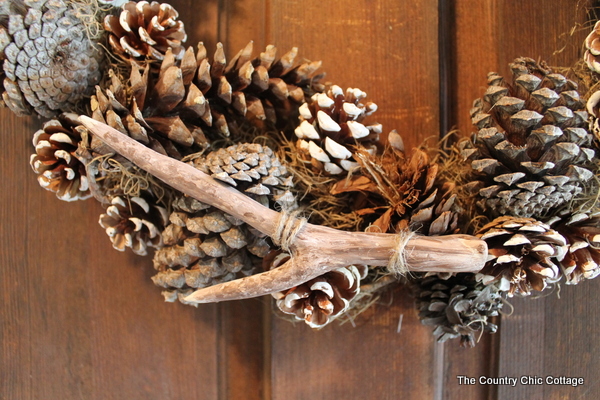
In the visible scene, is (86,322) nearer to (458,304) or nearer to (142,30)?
(142,30)

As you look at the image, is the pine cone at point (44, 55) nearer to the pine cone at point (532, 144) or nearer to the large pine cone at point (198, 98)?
the large pine cone at point (198, 98)

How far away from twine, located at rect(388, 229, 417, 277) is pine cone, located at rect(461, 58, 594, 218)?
0.38 ft

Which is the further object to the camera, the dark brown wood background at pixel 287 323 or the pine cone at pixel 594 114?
the dark brown wood background at pixel 287 323

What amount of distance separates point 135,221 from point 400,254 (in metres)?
0.35

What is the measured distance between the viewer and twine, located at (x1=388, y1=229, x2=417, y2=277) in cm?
45

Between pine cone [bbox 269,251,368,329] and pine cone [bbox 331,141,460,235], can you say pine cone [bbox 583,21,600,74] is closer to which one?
pine cone [bbox 331,141,460,235]

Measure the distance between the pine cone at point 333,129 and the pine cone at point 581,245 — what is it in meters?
0.26

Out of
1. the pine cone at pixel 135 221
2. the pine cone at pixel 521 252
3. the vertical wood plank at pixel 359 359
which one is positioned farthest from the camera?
the vertical wood plank at pixel 359 359

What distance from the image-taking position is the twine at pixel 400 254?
0.45 meters

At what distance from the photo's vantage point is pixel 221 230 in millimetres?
Answer: 497

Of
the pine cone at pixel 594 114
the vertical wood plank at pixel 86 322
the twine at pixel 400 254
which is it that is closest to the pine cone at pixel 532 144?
the pine cone at pixel 594 114

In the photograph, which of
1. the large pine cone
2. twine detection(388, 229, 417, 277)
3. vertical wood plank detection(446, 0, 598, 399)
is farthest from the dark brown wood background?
twine detection(388, 229, 417, 277)

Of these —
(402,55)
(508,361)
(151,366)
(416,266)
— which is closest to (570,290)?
(508,361)

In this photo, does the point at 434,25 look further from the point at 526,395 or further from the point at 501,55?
the point at 526,395
